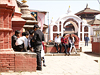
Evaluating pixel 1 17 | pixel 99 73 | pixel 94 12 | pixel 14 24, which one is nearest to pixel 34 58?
pixel 1 17

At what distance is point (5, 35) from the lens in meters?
6.56

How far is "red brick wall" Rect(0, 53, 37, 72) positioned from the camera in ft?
21.0

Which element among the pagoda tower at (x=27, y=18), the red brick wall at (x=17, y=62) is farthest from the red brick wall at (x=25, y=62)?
the pagoda tower at (x=27, y=18)

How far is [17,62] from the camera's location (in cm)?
646

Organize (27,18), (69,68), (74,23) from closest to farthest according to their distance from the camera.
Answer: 1. (69,68)
2. (27,18)
3. (74,23)

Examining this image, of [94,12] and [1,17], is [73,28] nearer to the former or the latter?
[94,12]

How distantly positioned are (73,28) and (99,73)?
43.5m

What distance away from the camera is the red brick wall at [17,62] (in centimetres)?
640

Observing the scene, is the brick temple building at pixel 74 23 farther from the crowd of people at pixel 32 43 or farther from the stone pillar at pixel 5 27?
the stone pillar at pixel 5 27

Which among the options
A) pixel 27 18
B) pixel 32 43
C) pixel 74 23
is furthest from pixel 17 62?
pixel 74 23

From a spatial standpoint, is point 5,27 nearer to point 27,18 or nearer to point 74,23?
point 27,18

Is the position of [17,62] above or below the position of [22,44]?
below

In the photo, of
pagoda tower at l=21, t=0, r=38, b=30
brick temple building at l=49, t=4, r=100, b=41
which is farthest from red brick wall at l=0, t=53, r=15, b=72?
brick temple building at l=49, t=4, r=100, b=41

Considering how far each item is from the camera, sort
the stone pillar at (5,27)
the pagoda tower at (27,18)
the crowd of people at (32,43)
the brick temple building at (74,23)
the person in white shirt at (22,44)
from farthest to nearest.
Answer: the brick temple building at (74,23) → the pagoda tower at (27,18) → the person in white shirt at (22,44) → the crowd of people at (32,43) → the stone pillar at (5,27)
